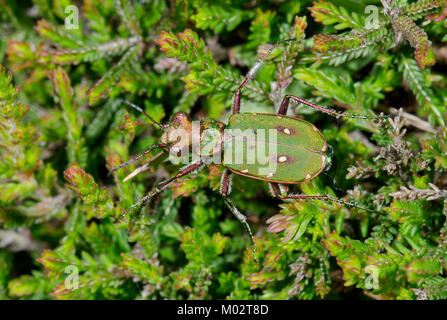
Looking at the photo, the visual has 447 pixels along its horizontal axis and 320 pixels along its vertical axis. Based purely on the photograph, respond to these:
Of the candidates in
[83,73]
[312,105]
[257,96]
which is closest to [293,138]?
[312,105]

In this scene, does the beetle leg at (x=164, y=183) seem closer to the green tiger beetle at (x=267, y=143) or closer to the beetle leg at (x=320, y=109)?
the green tiger beetle at (x=267, y=143)

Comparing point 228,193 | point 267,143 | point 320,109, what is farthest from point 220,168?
point 320,109

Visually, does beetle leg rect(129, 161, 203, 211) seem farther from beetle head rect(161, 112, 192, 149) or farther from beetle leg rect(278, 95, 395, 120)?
beetle leg rect(278, 95, 395, 120)

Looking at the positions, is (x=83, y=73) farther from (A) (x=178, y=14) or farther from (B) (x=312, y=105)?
(B) (x=312, y=105)

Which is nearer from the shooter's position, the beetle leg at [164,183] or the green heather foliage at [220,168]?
the green heather foliage at [220,168]

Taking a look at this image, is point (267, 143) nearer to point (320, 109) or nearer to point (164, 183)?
point (320, 109)

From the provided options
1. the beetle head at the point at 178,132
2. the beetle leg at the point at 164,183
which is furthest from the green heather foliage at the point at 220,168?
the beetle head at the point at 178,132

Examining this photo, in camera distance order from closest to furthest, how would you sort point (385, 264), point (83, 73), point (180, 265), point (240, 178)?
point (385, 264), point (240, 178), point (180, 265), point (83, 73)
